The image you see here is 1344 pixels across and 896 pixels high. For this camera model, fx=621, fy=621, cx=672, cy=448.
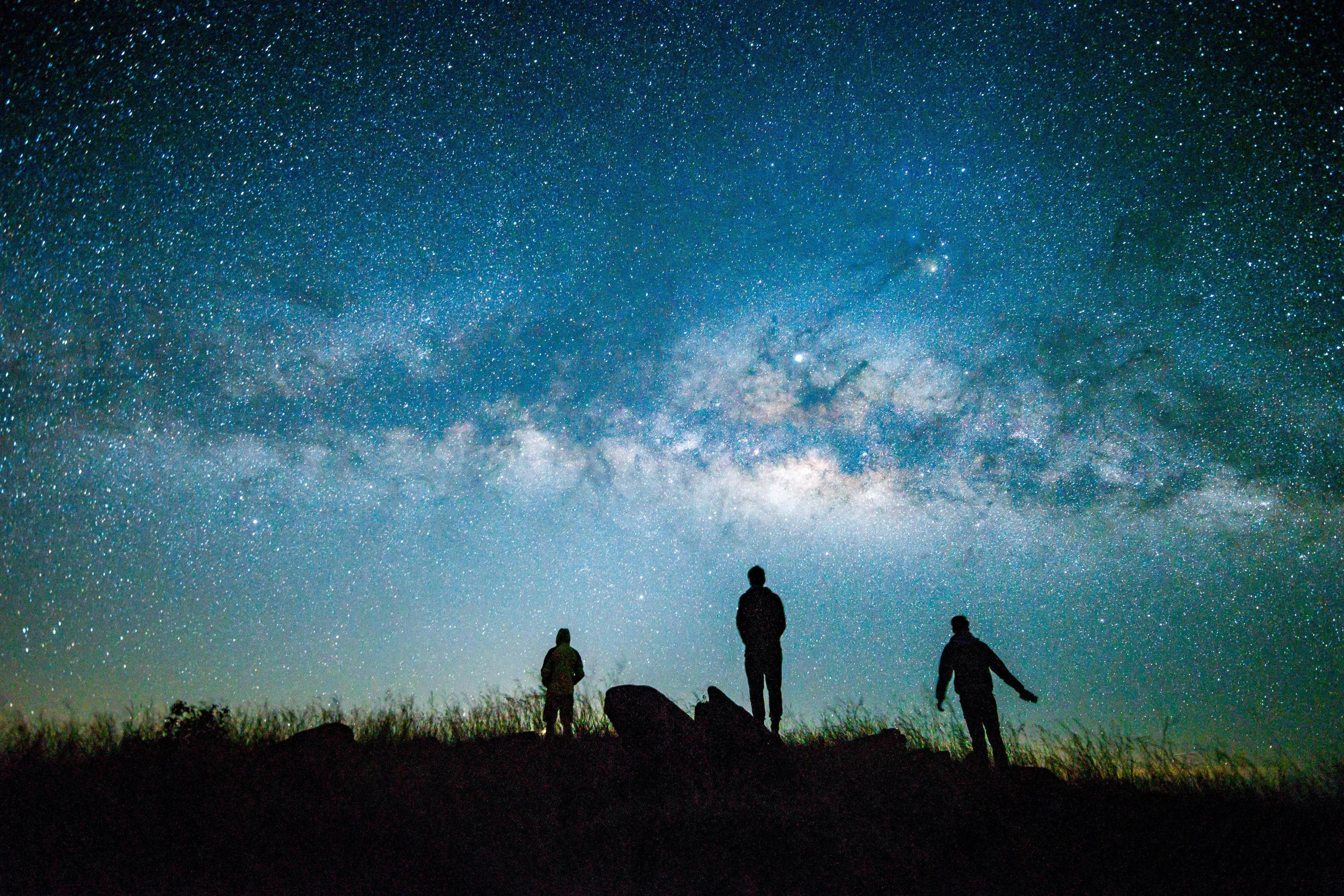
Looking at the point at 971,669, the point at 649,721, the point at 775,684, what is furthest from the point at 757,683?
the point at 971,669

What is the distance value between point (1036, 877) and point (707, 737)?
140 inches

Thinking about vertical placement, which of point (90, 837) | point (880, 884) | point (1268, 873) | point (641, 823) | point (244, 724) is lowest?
point (1268, 873)

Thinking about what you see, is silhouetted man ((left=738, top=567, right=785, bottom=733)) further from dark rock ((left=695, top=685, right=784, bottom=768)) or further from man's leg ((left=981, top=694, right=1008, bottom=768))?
man's leg ((left=981, top=694, right=1008, bottom=768))

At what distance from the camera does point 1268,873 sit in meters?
5.57

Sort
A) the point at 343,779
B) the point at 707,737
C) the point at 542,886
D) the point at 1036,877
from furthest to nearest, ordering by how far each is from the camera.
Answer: the point at 707,737, the point at 343,779, the point at 1036,877, the point at 542,886

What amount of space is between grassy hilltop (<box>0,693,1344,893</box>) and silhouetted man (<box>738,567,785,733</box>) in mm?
1273

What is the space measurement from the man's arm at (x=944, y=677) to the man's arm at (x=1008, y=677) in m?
0.53

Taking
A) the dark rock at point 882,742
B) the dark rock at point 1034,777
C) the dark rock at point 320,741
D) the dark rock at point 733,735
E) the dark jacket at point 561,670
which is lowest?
the dark rock at point 1034,777

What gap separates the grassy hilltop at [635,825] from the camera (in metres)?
5.17

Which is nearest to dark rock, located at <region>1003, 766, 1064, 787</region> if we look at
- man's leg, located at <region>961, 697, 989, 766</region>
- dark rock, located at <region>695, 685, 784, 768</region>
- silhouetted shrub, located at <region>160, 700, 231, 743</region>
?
man's leg, located at <region>961, 697, 989, 766</region>

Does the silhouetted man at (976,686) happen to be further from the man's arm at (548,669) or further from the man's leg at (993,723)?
the man's arm at (548,669)

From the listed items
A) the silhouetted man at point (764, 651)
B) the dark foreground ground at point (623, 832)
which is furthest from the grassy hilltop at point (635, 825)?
the silhouetted man at point (764, 651)

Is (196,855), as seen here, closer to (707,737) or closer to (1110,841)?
(707,737)

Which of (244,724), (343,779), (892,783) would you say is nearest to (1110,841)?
(892,783)
